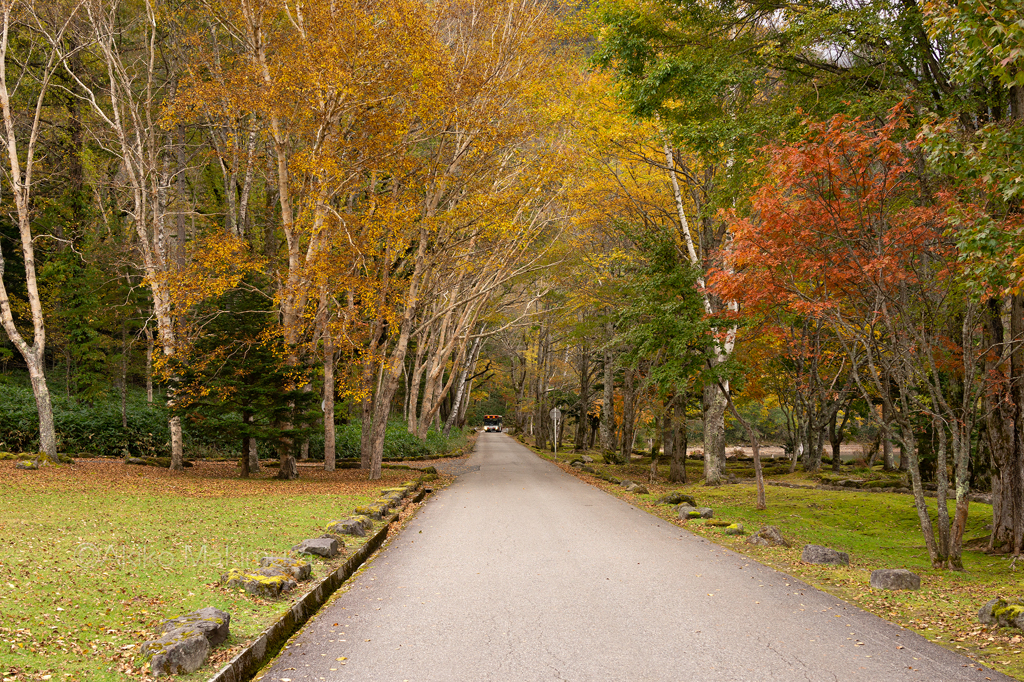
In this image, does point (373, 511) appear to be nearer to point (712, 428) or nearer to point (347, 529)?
point (347, 529)

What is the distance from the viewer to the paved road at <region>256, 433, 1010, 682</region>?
4.57 m

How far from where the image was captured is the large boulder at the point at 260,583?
589 cm

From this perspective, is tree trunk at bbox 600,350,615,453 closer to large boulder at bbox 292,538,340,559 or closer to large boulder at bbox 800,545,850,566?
large boulder at bbox 800,545,850,566

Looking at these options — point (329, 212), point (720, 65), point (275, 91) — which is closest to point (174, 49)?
point (275, 91)

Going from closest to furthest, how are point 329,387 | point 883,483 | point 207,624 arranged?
point 207,624, point 329,387, point 883,483

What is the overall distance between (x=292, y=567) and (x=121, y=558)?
192 centimetres

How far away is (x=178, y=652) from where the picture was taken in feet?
13.7

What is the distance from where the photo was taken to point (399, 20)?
52.8 feet

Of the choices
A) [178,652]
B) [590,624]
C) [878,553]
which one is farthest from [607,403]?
[178,652]

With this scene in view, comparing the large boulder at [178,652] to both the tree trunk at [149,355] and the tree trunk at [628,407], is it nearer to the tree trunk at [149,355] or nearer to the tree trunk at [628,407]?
the tree trunk at [149,355]

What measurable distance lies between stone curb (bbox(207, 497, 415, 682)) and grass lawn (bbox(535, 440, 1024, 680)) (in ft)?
17.5

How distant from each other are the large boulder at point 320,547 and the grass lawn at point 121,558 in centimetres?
20

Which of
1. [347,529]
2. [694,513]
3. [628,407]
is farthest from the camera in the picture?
[628,407]

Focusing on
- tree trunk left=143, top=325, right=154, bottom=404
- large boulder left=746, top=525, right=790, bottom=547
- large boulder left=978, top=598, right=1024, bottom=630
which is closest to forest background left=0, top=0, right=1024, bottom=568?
tree trunk left=143, top=325, right=154, bottom=404
